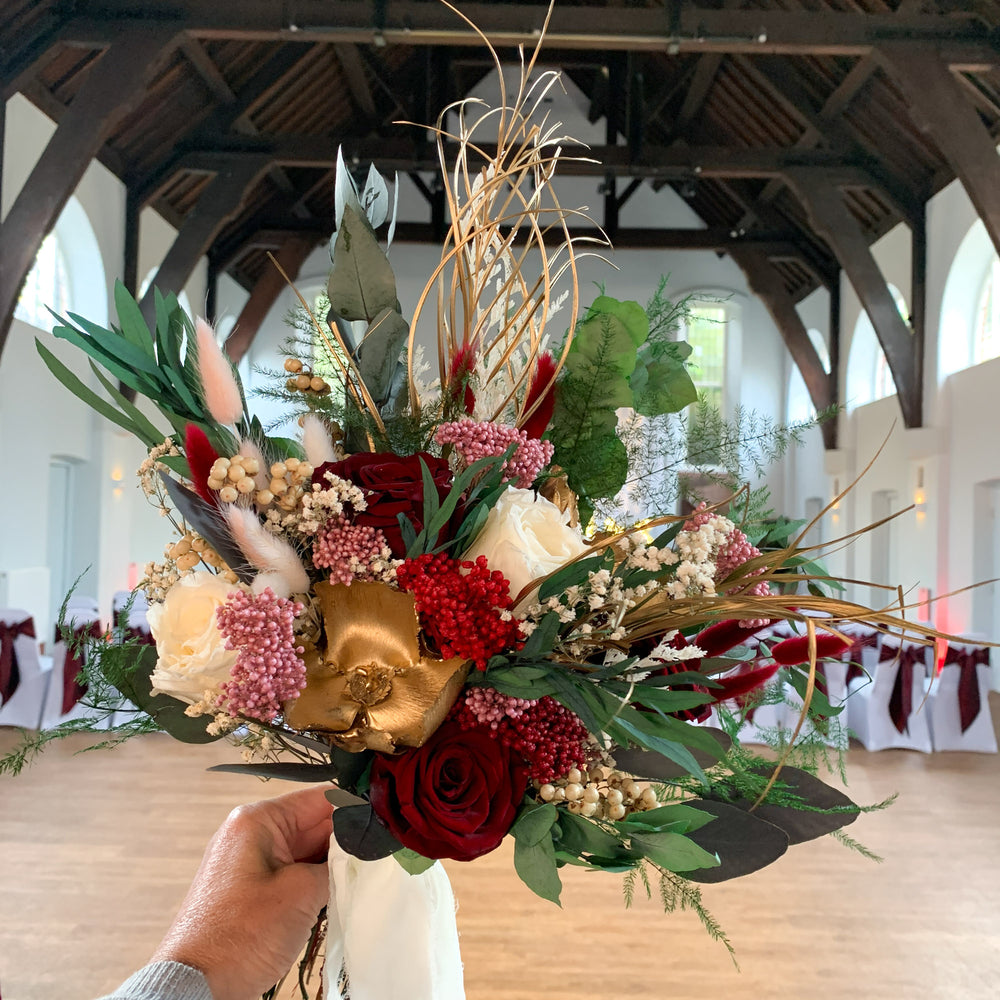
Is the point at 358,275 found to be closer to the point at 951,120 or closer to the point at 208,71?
the point at 951,120

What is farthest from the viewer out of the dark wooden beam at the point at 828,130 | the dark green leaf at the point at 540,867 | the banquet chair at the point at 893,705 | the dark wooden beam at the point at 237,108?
the dark wooden beam at the point at 237,108

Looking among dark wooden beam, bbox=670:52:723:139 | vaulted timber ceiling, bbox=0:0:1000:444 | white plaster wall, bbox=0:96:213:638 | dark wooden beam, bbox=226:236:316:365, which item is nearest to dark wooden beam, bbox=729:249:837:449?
vaulted timber ceiling, bbox=0:0:1000:444

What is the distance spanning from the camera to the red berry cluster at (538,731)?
68 cm

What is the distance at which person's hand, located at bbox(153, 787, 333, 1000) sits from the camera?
78cm

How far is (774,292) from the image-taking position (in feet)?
39.5

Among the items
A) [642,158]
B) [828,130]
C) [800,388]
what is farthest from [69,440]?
[800,388]

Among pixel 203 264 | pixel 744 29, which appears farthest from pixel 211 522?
pixel 203 264

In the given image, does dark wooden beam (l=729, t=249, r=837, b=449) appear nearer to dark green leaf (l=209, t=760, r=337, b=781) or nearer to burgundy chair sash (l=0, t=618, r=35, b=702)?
burgundy chair sash (l=0, t=618, r=35, b=702)

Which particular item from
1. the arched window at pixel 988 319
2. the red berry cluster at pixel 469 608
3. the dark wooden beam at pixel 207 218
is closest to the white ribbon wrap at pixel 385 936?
the red berry cluster at pixel 469 608

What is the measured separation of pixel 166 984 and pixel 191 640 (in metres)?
0.28

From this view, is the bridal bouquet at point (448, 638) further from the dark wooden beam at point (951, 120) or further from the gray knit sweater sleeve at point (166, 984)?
the dark wooden beam at point (951, 120)

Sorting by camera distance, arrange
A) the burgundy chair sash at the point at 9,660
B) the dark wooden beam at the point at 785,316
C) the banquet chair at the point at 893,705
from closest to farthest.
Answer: the burgundy chair sash at the point at 9,660
the banquet chair at the point at 893,705
the dark wooden beam at the point at 785,316

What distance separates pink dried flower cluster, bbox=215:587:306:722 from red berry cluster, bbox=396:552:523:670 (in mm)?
88

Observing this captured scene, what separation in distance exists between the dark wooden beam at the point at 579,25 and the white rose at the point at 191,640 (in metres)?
6.49
